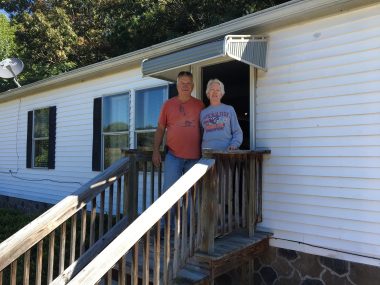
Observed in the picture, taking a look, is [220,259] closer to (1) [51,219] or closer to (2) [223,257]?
(2) [223,257]

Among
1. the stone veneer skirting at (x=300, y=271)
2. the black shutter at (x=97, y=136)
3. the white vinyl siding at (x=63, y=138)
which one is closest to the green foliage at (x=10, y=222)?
the white vinyl siding at (x=63, y=138)

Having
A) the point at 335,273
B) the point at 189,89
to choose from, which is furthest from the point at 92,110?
the point at 335,273

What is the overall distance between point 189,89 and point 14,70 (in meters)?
7.64

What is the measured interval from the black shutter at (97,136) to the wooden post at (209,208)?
4149 millimetres

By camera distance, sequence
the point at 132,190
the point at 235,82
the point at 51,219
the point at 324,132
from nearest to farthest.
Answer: the point at 51,219 → the point at 324,132 → the point at 132,190 → the point at 235,82

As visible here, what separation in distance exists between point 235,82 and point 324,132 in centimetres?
261

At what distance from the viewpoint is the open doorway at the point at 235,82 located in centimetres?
558

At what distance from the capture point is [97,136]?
25.3 feet

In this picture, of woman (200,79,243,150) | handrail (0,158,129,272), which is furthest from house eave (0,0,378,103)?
handrail (0,158,129,272)

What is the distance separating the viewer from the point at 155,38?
17719 mm

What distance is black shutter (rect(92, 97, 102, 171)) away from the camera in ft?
25.1

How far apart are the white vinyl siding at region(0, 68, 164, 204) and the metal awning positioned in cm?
138

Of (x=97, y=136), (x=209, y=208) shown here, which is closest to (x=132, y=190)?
(x=209, y=208)

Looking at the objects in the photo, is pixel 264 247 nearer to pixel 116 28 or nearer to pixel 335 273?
pixel 335 273
